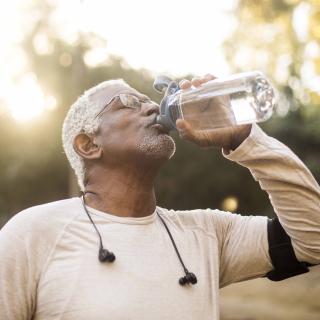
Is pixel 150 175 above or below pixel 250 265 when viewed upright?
above

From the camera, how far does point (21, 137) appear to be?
722 inches

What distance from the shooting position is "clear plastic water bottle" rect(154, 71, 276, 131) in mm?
2438

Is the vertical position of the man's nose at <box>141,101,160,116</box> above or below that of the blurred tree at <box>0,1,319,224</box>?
above

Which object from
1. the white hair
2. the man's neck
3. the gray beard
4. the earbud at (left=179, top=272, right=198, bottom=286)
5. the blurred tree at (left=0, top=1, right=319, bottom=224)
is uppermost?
the white hair

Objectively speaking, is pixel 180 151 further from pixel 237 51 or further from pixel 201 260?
pixel 201 260

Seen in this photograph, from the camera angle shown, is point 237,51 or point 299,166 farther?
point 237,51

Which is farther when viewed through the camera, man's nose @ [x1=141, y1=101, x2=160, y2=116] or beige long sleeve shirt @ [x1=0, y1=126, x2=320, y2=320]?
man's nose @ [x1=141, y1=101, x2=160, y2=116]

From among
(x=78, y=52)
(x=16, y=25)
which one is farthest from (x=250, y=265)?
(x=16, y=25)

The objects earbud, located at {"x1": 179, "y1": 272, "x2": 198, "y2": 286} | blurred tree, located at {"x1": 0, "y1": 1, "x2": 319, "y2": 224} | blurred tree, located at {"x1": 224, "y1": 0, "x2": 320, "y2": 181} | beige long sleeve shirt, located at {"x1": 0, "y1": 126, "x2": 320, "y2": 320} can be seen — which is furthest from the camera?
blurred tree, located at {"x1": 0, "y1": 1, "x2": 319, "y2": 224}

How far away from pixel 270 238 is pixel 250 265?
0.43ft

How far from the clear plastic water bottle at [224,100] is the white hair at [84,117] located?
0.33 metres

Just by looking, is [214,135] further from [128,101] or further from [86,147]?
[86,147]

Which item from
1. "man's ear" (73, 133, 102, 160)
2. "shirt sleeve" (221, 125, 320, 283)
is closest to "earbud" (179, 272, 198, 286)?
"shirt sleeve" (221, 125, 320, 283)

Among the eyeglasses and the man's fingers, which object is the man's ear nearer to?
the eyeglasses
